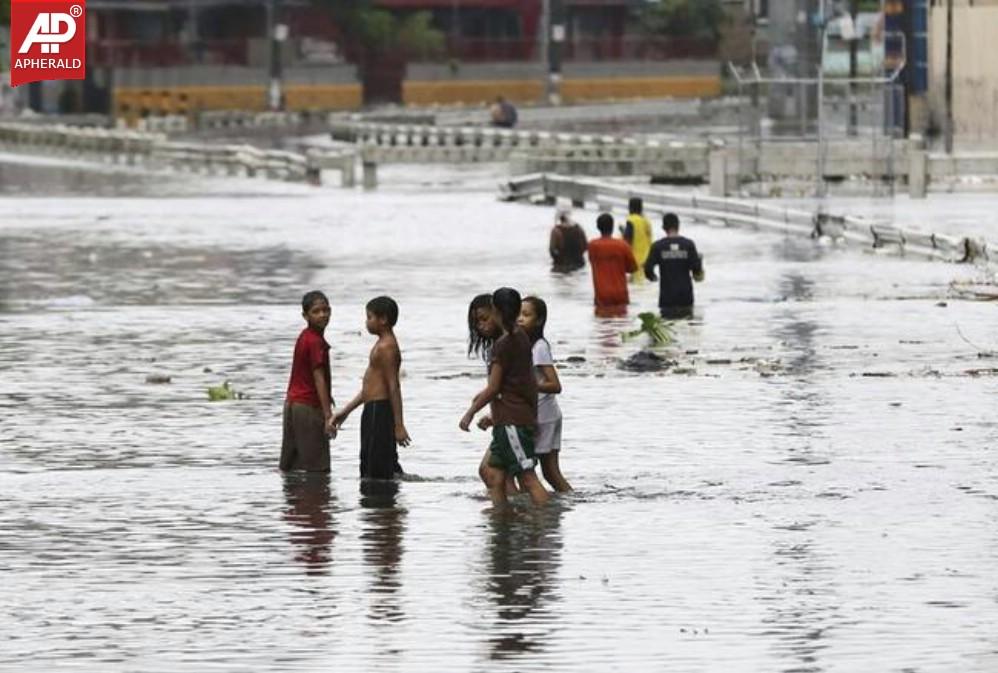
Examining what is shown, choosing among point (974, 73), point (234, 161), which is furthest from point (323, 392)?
point (974, 73)

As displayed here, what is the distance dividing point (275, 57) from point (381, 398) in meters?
92.6

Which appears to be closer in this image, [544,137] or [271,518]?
[271,518]

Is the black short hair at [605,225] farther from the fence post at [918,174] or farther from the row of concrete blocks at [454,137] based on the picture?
the row of concrete blocks at [454,137]

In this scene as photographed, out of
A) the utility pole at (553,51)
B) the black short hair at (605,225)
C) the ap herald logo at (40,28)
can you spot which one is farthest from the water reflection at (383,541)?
the utility pole at (553,51)

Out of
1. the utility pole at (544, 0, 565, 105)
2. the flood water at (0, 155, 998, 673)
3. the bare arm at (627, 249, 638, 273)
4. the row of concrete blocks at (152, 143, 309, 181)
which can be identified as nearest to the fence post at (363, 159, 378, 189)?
the row of concrete blocks at (152, 143, 309, 181)

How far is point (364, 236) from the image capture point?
1924 inches

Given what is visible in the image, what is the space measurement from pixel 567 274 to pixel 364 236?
1022 centimetres

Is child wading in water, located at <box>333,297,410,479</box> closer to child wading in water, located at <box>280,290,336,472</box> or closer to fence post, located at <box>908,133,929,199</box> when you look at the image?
child wading in water, located at <box>280,290,336,472</box>

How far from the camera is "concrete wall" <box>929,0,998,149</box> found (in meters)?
76.1

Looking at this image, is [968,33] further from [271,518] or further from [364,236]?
[271,518]

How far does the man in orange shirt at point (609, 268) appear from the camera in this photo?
3244 cm

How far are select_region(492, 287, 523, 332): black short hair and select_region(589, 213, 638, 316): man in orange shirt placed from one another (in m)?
14.9

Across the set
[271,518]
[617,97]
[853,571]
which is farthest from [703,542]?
[617,97]

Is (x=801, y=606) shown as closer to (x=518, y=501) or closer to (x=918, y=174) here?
(x=518, y=501)
